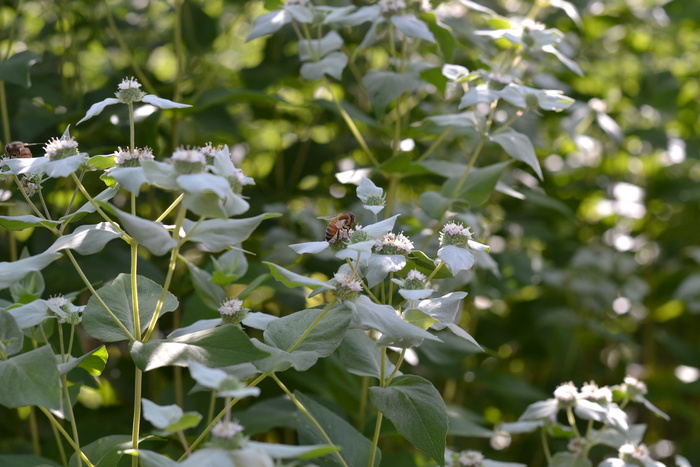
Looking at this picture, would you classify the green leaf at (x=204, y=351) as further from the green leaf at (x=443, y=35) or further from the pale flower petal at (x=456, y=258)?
the green leaf at (x=443, y=35)

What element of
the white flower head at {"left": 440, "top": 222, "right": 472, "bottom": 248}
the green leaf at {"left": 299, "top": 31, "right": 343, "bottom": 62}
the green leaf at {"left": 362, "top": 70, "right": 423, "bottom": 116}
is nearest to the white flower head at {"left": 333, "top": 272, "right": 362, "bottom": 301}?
the white flower head at {"left": 440, "top": 222, "right": 472, "bottom": 248}

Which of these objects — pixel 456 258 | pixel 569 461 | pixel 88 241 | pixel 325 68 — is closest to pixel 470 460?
pixel 569 461

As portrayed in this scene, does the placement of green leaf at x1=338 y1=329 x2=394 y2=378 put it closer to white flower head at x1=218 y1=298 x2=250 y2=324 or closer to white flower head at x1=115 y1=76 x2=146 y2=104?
white flower head at x1=218 y1=298 x2=250 y2=324

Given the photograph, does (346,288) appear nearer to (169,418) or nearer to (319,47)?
(169,418)

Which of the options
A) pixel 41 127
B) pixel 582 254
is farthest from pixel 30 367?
pixel 582 254

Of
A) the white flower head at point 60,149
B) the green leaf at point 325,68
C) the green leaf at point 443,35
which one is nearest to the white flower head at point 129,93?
the white flower head at point 60,149

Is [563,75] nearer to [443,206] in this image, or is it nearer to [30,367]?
[443,206]
